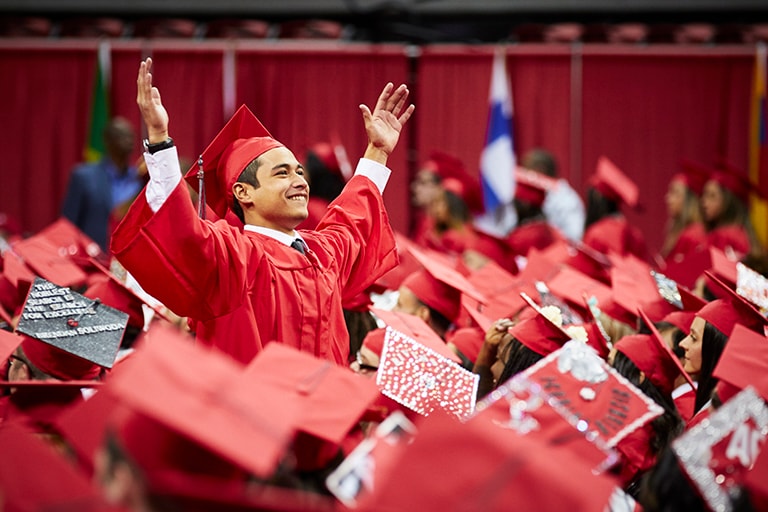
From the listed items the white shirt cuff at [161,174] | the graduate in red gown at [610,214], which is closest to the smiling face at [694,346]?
the white shirt cuff at [161,174]

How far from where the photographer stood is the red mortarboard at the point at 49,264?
370 centimetres

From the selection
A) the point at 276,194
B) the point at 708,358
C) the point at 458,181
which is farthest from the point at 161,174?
the point at 458,181

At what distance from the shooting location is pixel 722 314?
2701mm

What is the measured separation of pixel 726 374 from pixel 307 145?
727 centimetres

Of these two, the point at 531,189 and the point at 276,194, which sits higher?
the point at 276,194

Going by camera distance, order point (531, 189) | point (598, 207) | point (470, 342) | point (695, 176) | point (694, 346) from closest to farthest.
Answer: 1. point (694, 346)
2. point (470, 342)
3. point (598, 207)
4. point (531, 189)
5. point (695, 176)

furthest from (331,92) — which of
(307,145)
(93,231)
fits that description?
(93,231)

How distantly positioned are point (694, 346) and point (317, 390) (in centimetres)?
146

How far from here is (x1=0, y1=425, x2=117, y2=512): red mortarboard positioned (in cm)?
146

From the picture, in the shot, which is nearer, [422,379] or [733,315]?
[422,379]

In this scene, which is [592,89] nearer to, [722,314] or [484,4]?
[484,4]

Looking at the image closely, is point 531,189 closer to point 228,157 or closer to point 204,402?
point 228,157

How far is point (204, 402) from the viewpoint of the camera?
142 cm

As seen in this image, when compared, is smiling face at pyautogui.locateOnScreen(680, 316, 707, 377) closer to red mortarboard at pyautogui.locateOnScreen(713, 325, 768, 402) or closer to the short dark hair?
red mortarboard at pyautogui.locateOnScreen(713, 325, 768, 402)
